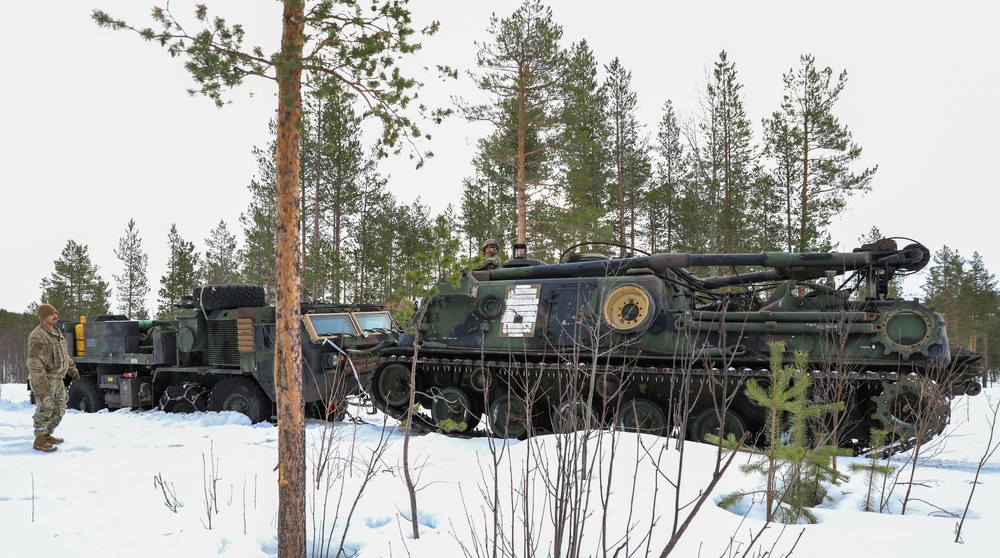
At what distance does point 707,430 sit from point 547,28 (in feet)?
48.4

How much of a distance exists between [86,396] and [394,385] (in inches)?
324

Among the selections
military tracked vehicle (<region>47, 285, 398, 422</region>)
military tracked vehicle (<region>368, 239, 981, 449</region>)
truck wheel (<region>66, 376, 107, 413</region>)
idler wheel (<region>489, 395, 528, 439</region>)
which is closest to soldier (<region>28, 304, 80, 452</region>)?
military tracked vehicle (<region>47, 285, 398, 422</region>)

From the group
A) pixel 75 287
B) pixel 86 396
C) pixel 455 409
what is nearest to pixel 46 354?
pixel 455 409

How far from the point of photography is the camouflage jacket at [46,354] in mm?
8703

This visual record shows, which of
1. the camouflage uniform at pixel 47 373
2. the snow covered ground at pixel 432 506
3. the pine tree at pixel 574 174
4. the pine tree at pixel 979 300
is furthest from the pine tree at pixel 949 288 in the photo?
the camouflage uniform at pixel 47 373

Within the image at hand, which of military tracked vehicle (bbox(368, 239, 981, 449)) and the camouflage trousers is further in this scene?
the camouflage trousers

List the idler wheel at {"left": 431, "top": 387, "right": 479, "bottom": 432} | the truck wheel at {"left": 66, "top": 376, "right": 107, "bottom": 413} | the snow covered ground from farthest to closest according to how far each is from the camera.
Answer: the truck wheel at {"left": 66, "top": 376, "right": 107, "bottom": 413} → the idler wheel at {"left": 431, "top": 387, "right": 479, "bottom": 432} → the snow covered ground

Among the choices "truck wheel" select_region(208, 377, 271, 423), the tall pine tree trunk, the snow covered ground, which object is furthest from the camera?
"truck wheel" select_region(208, 377, 271, 423)

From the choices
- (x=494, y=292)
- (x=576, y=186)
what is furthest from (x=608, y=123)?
(x=494, y=292)

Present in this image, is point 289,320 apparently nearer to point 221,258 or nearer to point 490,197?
point 490,197

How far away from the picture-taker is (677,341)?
844 cm

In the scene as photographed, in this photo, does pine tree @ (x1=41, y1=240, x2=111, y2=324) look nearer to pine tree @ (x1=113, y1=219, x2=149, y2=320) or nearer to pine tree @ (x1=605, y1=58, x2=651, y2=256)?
pine tree @ (x1=113, y1=219, x2=149, y2=320)

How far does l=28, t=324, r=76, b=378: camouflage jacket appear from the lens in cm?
870

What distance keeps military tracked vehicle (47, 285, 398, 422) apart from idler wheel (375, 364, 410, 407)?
46 cm
